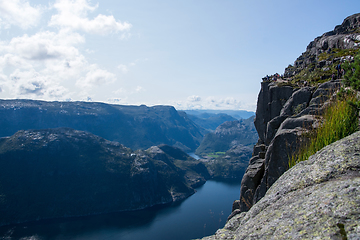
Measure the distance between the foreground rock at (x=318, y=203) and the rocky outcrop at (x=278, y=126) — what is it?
200 inches

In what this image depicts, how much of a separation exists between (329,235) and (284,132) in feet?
64.9

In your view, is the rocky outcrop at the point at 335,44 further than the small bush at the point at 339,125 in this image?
Yes

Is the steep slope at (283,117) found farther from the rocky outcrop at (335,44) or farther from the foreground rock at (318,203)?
the foreground rock at (318,203)

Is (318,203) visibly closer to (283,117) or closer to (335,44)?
(283,117)

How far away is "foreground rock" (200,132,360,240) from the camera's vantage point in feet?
18.4

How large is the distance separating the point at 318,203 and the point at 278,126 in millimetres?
33846

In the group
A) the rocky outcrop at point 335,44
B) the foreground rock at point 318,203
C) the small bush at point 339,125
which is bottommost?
the foreground rock at point 318,203

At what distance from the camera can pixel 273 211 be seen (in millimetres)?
8469

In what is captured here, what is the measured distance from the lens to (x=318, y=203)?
6.71 meters

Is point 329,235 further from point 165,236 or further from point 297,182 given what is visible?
point 165,236

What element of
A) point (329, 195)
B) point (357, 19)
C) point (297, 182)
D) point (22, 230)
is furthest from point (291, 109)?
point (22, 230)

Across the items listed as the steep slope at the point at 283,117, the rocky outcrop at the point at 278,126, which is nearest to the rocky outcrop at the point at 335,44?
the steep slope at the point at 283,117

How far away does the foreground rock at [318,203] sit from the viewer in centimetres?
561

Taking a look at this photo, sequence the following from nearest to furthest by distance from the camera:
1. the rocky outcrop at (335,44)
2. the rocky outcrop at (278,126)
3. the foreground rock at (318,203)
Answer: the foreground rock at (318,203)
the rocky outcrop at (278,126)
the rocky outcrop at (335,44)
